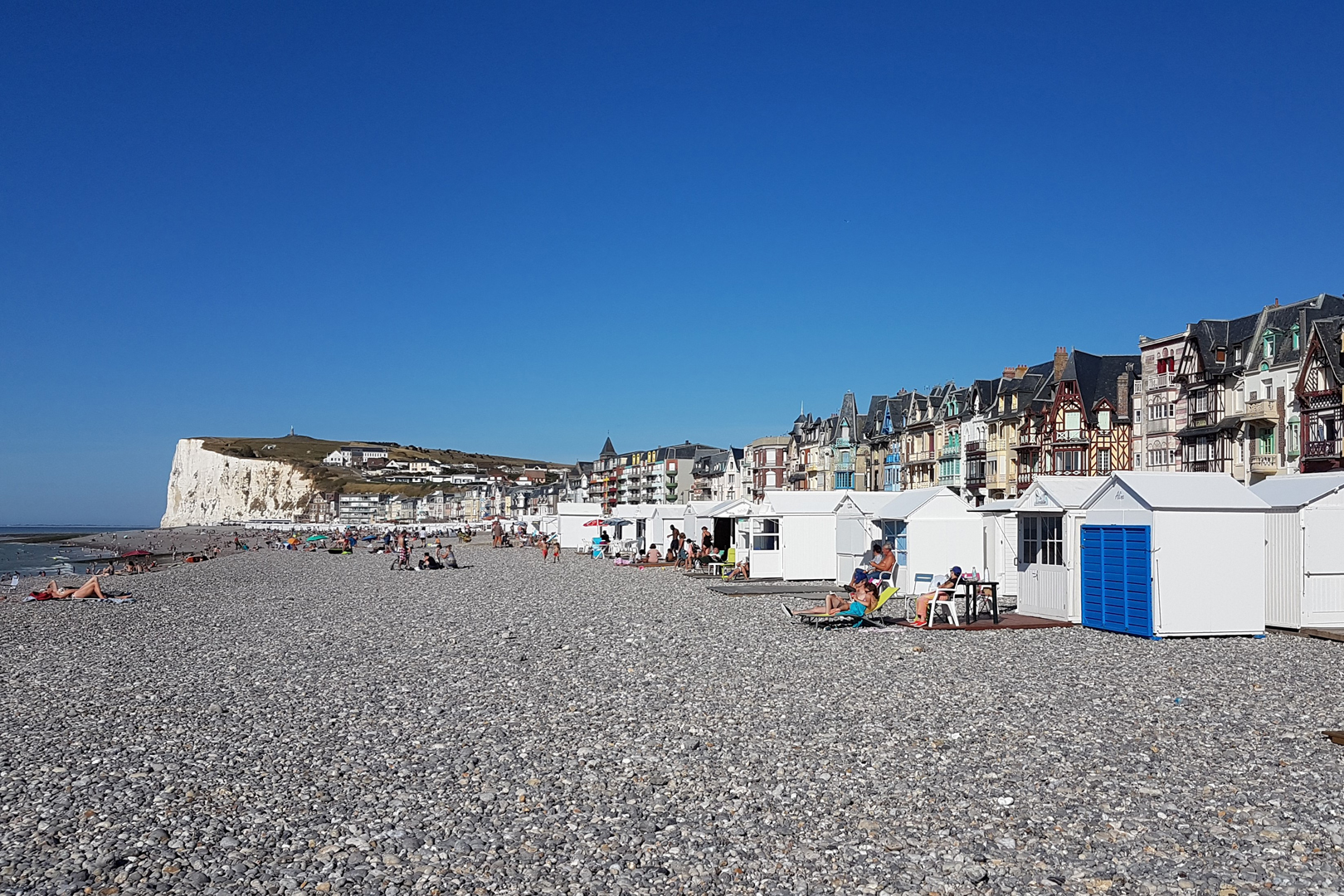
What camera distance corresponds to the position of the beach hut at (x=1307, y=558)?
1797 cm

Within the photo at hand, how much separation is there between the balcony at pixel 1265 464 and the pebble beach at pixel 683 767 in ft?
101

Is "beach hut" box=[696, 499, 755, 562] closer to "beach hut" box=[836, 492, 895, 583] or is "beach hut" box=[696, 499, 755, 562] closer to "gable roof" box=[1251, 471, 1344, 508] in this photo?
"beach hut" box=[836, 492, 895, 583]

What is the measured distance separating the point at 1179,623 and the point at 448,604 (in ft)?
55.4

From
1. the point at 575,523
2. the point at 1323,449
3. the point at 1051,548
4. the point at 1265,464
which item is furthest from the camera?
the point at 575,523

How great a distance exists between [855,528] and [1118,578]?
9.88 metres

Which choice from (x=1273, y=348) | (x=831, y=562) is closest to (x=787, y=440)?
(x=1273, y=348)

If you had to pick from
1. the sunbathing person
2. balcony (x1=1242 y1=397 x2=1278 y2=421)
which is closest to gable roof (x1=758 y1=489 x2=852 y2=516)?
the sunbathing person

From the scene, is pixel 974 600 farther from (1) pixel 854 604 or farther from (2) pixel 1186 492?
(2) pixel 1186 492

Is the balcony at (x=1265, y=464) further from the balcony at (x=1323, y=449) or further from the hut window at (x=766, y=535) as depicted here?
the hut window at (x=766, y=535)

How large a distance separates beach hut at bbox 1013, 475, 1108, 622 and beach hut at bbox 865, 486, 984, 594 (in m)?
3.77

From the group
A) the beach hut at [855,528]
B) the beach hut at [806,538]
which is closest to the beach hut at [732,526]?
the beach hut at [806,538]

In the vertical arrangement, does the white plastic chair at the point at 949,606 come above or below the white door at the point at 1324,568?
below

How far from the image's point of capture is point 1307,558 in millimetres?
18125

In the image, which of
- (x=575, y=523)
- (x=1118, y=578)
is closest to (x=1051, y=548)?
(x=1118, y=578)
